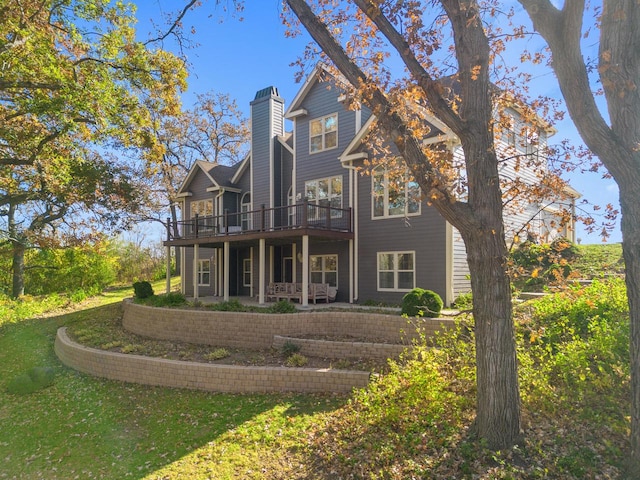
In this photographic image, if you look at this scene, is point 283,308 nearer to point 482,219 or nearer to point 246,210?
point 482,219

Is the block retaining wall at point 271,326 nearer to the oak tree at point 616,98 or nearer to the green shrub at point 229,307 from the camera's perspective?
the green shrub at point 229,307


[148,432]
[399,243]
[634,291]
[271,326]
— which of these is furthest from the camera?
[399,243]

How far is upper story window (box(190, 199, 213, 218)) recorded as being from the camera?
831 inches

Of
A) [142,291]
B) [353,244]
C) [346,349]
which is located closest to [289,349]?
[346,349]

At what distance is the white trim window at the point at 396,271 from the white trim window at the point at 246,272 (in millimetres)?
7991

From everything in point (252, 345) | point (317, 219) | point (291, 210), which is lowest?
point (252, 345)

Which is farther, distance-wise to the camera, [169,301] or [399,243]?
[169,301]

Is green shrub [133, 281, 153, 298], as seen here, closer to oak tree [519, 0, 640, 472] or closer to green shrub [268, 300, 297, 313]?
green shrub [268, 300, 297, 313]

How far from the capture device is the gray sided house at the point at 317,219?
524 inches

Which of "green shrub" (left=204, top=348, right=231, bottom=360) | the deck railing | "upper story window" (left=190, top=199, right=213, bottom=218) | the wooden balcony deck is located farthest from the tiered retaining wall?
"upper story window" (left=190, top=199, right=213, bottom=218)

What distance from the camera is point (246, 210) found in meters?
20.4

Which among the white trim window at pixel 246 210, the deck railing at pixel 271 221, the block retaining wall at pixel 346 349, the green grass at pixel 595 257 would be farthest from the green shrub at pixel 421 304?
the white trim window at pixel 246 210

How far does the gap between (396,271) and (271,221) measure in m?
6.67

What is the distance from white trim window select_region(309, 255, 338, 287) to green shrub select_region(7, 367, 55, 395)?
9364 mm
